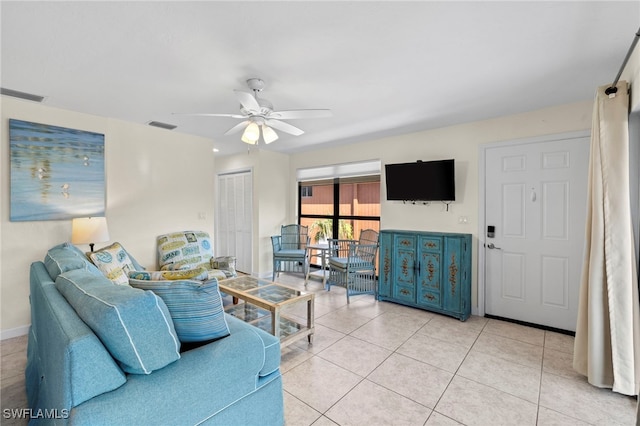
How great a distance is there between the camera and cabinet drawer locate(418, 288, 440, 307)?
353cm

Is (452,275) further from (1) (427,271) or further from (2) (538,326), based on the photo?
(2) (538,326)

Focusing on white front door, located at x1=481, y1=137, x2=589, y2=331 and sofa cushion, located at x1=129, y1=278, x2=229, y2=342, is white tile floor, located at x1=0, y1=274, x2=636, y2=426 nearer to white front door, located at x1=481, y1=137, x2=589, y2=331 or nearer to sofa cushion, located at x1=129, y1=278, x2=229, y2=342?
white front door, located at x1=481, y1=137, x2=589, y2=331

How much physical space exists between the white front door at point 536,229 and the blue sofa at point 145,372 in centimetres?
301

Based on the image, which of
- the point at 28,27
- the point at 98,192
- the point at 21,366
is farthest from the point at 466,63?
the point at 21,366

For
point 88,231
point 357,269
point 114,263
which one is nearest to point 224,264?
point 114,263

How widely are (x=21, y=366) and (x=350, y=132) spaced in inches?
166

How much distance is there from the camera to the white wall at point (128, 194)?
9.50ft

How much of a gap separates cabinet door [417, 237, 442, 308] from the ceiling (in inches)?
64.6

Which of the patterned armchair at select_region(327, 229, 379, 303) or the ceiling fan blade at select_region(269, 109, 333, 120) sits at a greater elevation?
the ceiling fan blade at select_region(269, 109, 333, 120)

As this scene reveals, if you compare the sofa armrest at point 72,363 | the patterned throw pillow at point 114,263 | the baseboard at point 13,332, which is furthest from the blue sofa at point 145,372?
the baseboard at point 13,332

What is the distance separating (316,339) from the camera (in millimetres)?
2887

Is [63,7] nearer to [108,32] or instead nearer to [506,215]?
[108,32]

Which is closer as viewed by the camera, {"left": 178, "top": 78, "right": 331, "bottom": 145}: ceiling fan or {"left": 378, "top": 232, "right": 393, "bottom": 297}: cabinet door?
{"left": 178, "top": 78, "right": 331, "bottom": 145}: ceiling fan

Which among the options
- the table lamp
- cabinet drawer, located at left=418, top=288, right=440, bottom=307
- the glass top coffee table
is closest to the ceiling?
the table lamp
